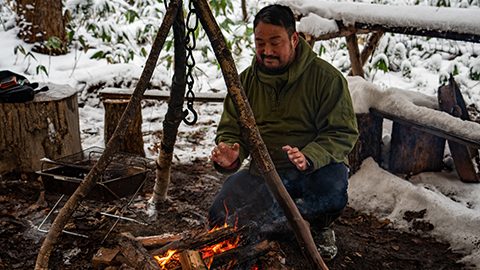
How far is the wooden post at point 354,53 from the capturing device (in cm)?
497

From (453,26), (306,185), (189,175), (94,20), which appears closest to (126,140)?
(189,175)

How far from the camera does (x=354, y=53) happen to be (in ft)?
16.8

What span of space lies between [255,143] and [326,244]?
1.11 metres

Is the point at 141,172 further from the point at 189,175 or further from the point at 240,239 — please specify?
the point at 189,175

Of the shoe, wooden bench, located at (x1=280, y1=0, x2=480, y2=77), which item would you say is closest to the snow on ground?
wooden bench, located at (x1=280, y1=0, x2=480, y2=77)

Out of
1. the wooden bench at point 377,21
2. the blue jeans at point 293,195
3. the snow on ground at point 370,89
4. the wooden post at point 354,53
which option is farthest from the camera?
the wooden post at point 354,53

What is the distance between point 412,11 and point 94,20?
5515mm

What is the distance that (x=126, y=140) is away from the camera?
470 centimetres

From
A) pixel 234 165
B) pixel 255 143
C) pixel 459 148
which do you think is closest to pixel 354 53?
pixel 459 148

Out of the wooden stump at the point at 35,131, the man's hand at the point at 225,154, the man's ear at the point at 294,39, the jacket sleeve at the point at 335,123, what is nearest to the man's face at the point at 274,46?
the man's ear at the point at 294,39

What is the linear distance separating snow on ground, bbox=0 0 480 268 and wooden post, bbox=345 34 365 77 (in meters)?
0.51

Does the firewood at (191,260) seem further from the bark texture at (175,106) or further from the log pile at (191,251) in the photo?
the bark texture at (175,106)

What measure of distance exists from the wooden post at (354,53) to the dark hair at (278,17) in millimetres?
2446

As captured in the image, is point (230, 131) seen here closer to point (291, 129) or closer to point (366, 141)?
point (291, 129)
